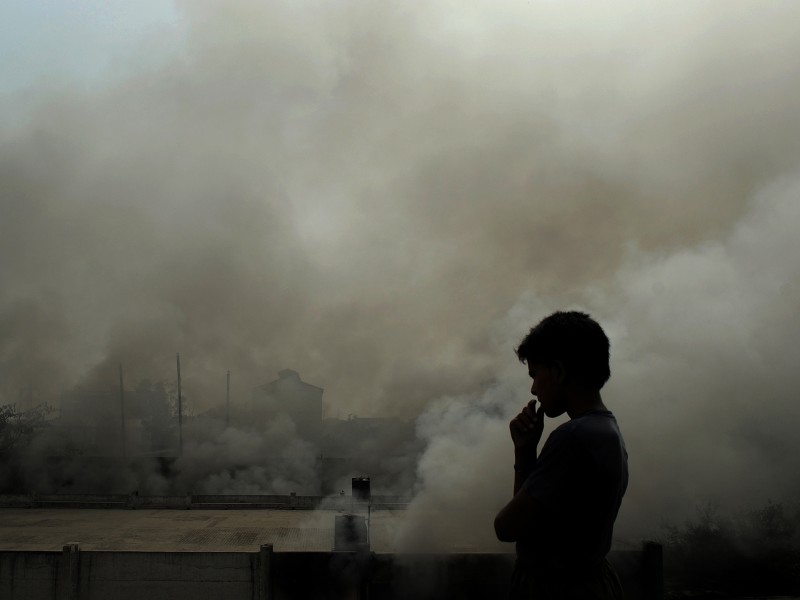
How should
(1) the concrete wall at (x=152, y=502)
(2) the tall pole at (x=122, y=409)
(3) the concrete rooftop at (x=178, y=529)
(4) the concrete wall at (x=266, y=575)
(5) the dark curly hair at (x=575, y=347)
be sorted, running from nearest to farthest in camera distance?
(5) the dark curly hair at (x=575, y=347)
(4) the concrete wall at (x=266, y=575)
(3) the concrete rooftop at (x=178, y=529)
(1) the concrete wall at (x=152, y=502)
(2) the tall pole at (x=122, y=409)

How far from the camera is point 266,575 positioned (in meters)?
16.0

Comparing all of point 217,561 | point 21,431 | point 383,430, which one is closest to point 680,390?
point 217,561

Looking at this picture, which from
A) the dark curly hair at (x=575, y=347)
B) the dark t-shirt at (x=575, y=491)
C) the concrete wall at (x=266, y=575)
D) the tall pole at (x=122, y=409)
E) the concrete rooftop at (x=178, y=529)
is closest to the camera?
the dark t-shirt at (x=575, y=491)

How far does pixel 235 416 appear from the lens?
45844 millimetres

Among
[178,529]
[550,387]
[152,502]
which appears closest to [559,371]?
[550,387]

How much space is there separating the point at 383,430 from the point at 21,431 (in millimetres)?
21770

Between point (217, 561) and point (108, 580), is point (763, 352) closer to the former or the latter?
point (217, 561)

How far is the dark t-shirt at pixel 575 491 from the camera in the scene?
163 centimetres

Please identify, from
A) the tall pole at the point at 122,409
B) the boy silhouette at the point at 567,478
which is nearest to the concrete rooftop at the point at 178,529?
the tall pole at the point at 122,409

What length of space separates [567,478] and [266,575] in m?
16.0

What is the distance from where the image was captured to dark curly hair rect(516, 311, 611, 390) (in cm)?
179

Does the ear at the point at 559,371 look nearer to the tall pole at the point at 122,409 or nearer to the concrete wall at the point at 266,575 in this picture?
the concrete wall at the point at 266,575

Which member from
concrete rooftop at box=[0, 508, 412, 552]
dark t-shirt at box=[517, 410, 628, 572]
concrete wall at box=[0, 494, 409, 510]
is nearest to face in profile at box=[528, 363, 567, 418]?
dark t-shirt at box=[517, 410, 628, 572]

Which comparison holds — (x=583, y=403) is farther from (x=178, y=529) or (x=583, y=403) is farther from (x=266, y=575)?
(x=178, y=529)
